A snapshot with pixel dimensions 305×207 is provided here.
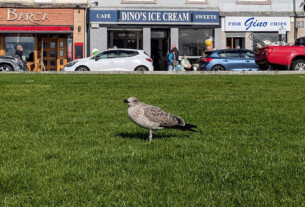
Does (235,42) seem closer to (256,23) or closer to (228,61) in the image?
(256,23)

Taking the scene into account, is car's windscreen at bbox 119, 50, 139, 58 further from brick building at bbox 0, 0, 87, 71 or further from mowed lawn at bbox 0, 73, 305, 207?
mowed lawn at bbox 0, 73, 305, 207

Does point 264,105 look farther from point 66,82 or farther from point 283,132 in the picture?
point 66,82

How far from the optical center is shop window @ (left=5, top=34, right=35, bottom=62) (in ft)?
106

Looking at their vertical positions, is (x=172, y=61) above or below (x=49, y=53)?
below

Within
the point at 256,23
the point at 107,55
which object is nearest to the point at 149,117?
the point at 107,55

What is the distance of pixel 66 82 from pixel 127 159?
1017cm

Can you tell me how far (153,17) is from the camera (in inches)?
1284

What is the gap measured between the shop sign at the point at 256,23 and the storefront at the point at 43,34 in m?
8.92

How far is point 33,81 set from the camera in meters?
15.3

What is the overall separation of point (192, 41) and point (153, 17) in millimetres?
2761

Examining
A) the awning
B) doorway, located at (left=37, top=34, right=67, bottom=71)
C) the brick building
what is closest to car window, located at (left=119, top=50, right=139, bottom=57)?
the brick building

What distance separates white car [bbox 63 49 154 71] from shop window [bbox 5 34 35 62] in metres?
7.80

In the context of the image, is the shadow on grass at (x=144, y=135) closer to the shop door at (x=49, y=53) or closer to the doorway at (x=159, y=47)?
the doorway at (x=159, y=47)

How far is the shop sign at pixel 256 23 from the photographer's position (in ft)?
109
